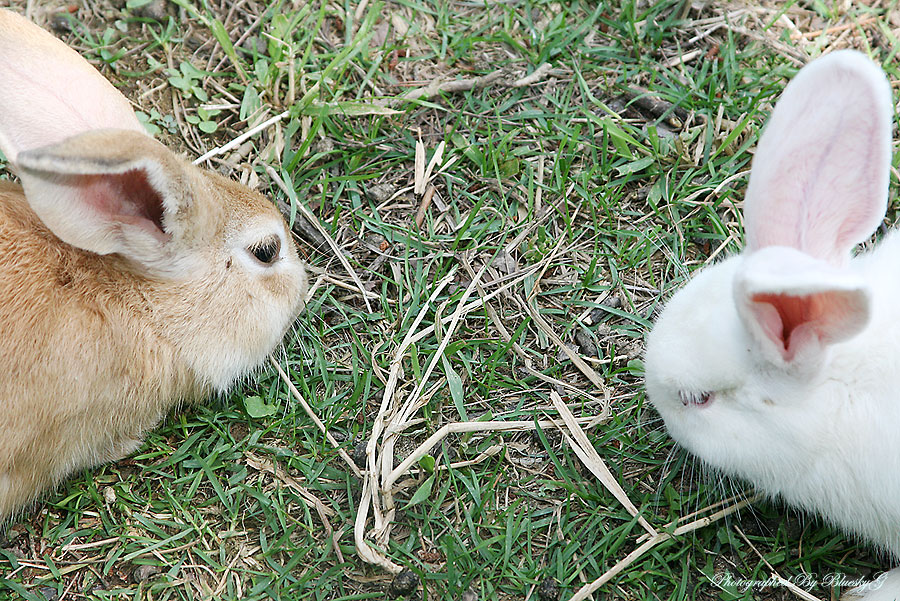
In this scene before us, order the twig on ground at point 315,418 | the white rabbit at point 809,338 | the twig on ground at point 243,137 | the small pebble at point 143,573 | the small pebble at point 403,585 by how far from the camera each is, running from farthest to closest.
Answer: the twig on ground at point 243,137
the twig on ground at point 315,418
the small pebble at point 143,573
the small pebble at point 403,585
the white rabbit at point 809,338

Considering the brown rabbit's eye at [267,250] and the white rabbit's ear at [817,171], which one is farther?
the brown rabbit's eye at [267,250]

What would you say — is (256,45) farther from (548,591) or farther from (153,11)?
(548,591)

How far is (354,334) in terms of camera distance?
3.55 meters

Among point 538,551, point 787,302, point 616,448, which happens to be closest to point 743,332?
point 787,302

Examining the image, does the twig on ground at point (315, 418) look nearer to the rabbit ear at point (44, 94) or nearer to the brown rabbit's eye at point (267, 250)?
the brown rabbit's eye at point (267, 250)

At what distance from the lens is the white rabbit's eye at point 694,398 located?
2.79 meters

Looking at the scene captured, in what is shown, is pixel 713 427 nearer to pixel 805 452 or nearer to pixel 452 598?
pixel 805 452

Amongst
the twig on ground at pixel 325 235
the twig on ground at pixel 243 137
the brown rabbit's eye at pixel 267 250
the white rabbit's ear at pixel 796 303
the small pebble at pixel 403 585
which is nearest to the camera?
the white rabbit's ear at pixel 796 303

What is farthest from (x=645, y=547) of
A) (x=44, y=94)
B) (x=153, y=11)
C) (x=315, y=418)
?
(x=153, y=11)

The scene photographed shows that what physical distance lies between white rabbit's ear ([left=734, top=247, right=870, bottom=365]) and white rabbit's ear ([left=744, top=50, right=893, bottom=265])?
0.73 ft

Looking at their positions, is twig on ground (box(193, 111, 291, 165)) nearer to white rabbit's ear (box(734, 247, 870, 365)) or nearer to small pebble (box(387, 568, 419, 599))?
small pebble (box(387, 568, 419, 599))

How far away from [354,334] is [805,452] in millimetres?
1649

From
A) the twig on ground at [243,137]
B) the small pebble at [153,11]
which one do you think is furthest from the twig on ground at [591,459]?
the small pebble at [153,11]

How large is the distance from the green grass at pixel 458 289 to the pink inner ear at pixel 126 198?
2.49 ft
